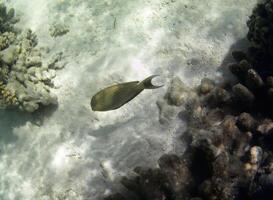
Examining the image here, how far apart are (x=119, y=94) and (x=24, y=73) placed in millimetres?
2517

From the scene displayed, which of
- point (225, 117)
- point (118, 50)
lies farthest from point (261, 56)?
point (118, 50)

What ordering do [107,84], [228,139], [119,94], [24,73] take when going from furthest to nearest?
[24,73]
[107,84]
[228,139]
[119,94]

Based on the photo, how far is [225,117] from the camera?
392 centimetres

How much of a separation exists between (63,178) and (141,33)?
8.47 feet

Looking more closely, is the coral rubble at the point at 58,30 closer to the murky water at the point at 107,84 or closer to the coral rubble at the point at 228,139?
the murky water at the point at 107,84

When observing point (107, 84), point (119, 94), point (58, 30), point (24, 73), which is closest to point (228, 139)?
point (119, 94)

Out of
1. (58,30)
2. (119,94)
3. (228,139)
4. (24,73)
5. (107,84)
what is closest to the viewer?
(119,94)

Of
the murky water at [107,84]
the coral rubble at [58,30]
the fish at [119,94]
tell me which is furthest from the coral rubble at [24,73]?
the fish at [119,94]

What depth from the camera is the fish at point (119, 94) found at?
3.35m

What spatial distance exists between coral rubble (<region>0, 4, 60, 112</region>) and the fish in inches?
61.8

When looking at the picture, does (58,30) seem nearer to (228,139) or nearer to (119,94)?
(119,94)

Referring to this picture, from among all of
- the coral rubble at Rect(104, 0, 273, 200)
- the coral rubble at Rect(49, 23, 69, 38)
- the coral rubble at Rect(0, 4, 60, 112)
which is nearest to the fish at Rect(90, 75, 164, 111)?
the coral rubble at Rect(104, 0, 273, 200)

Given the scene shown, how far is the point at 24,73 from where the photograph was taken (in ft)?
17.7

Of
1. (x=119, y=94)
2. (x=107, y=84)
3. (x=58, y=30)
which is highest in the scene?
(x=119, y=94)
